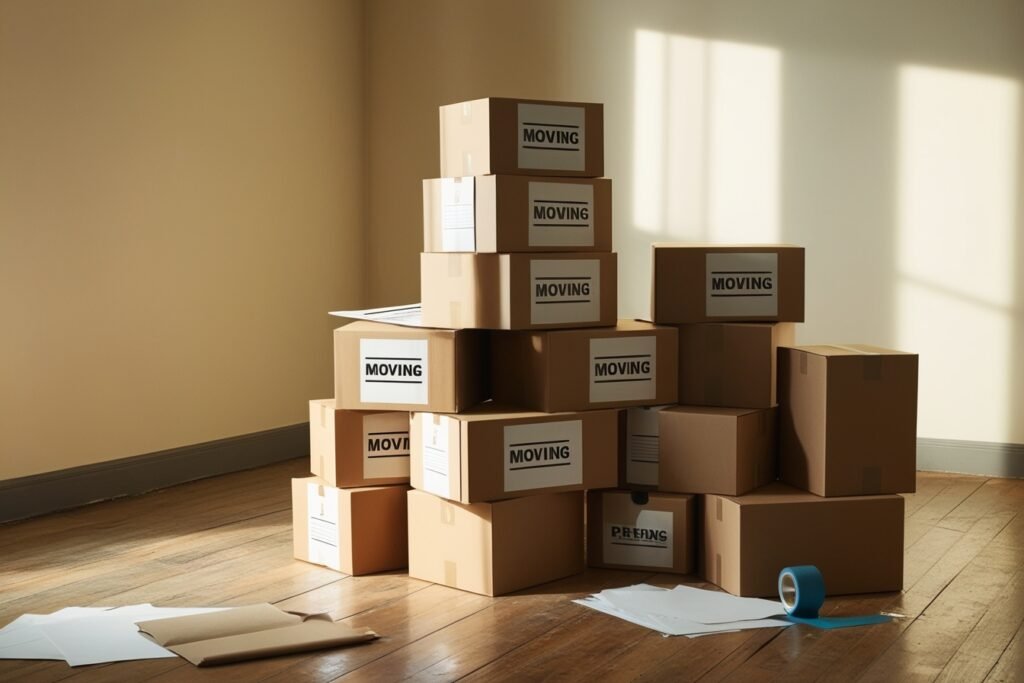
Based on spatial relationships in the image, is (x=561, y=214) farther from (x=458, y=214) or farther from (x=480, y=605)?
(x=480, y=605)

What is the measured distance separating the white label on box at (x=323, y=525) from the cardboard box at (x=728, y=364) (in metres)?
0.94

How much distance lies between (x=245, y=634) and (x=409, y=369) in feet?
2.51

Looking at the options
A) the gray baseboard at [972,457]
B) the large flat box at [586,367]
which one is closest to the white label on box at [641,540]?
the large flat box at [586,367]

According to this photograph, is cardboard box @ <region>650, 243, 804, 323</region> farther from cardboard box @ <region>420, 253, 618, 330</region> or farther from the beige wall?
the beige wall

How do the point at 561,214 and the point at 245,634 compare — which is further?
the point at 561,214

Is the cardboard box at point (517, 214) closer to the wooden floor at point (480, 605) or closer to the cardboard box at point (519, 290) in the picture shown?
the cardboard box at point (519, 290)

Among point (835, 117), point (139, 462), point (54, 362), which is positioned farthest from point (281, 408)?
point (835, 117)

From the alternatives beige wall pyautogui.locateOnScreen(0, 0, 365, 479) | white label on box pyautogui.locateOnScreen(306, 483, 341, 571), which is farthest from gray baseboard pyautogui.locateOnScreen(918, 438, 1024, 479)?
beige wall pyautogui.locateOnScreen(0, 0, 365, 479)

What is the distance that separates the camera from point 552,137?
287cm

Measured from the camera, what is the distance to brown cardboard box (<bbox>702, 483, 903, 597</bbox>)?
271 centimetres

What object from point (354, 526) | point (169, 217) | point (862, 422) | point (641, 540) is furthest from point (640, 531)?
point (169, 217)

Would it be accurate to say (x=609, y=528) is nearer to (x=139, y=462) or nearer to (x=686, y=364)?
(x=686, y=364)

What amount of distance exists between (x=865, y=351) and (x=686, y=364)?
446 mm

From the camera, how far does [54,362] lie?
12.1ft
